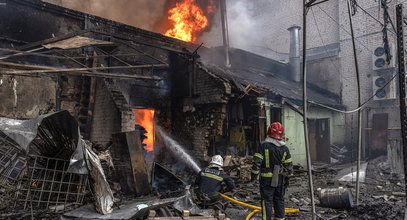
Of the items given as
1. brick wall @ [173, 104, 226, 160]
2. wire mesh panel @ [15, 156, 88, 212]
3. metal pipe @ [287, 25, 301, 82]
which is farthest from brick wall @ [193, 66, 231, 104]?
metal pipe @ [287, 25, 301, 82]

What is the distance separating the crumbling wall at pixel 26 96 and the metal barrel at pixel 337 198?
870 cm

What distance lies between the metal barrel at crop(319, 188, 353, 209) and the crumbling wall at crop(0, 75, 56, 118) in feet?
28.5

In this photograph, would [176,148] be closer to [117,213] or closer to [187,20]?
[117,213]

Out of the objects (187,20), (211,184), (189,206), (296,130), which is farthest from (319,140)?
(189,206)

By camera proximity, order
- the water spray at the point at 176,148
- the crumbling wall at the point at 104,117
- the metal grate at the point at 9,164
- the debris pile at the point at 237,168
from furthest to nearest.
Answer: the water spray at the point at 176,148, the debris pile at the point at 237,168, the crumbling wall at the point at 104,117, the metal grate at the point at 9,164

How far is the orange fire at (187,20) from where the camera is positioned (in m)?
19.2

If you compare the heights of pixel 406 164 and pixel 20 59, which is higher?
pixel 20 59

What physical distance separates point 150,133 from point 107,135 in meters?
5.38

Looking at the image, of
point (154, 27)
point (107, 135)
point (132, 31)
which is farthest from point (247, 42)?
point (107, 135)

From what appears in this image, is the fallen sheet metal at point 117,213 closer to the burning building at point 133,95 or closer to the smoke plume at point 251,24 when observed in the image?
the burning building at point 133,95

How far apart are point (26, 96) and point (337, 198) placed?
30.7 ft

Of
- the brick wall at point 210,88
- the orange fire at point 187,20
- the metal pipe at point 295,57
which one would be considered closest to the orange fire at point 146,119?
the brick wall at point 210,88

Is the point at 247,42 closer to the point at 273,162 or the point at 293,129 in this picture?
the point at 293,129

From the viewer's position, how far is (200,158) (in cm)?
1116
